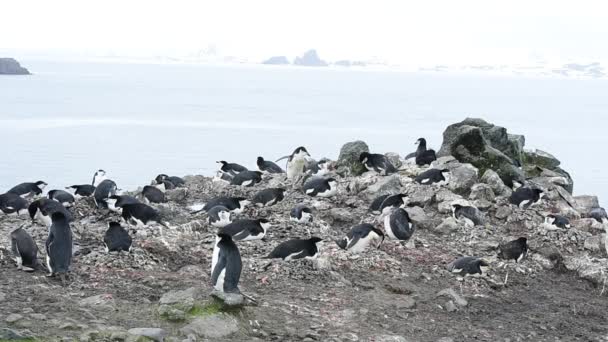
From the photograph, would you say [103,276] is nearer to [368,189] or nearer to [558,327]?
[558,327]

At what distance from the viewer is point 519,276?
34.4 feet

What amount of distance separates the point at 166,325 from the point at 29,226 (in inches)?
167

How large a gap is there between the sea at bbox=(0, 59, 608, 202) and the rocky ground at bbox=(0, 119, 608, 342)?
15369 millimetres

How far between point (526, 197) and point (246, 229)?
17.8ft

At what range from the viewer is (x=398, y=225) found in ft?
35.2

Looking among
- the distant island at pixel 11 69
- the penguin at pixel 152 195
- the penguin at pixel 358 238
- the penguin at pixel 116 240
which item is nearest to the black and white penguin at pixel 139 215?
the penguin at pixel 116 240

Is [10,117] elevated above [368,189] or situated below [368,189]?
below

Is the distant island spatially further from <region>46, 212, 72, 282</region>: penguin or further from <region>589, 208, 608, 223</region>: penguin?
<region>46, 212, 72, 282</region>: penguin

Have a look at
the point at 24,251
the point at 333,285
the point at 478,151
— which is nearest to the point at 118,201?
the point at 24,251

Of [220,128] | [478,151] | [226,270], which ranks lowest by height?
[220,128]

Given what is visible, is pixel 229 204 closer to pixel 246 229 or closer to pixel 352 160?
pixel 246 229

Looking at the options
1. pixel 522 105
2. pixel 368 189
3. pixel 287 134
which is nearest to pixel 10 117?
pixel 287 134

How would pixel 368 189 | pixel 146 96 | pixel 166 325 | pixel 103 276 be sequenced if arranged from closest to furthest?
pixel 166 325
pixel 103 276
pixel 368 189
pixel 146 96

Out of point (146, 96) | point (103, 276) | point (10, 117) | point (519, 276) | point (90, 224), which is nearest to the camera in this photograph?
point (103, 276)
